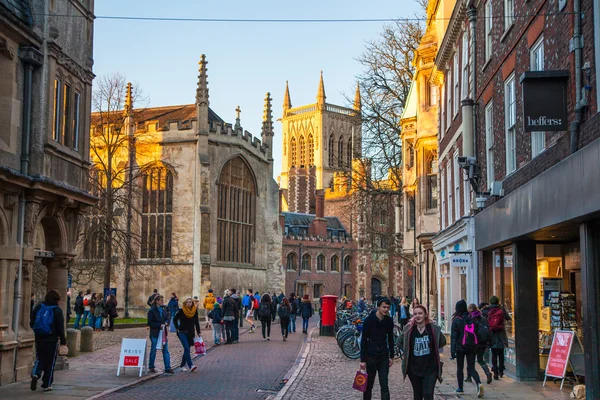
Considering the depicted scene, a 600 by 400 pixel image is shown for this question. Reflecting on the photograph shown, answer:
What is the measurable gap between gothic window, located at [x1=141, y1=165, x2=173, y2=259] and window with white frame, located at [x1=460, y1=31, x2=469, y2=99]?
93.5 ft

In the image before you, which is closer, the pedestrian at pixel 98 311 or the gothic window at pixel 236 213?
the pedestrian at pixel 98 311

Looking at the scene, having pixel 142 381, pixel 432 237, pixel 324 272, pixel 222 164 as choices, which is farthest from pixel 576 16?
pixel 324 272

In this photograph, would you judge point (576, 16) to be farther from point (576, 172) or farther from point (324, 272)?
point (324, 272)

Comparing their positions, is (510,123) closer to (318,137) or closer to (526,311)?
(526,311)

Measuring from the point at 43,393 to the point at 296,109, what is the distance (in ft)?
375

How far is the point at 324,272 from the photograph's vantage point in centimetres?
8025

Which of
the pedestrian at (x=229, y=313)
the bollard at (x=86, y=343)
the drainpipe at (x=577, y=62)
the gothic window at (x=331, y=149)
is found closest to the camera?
the drainpipe at (x=577, y=62)

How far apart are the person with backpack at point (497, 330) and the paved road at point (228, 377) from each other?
3.83 m

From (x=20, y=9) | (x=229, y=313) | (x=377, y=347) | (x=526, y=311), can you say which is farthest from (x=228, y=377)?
(x=229, y=313)

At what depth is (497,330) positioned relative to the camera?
540 inches

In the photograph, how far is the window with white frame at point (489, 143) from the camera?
16.5m

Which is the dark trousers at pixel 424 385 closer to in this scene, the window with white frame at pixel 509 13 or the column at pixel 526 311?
the column at pixel 526 311

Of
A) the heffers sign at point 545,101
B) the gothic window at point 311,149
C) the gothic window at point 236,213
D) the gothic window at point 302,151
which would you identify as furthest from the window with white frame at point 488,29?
the gothic window at point 302,151

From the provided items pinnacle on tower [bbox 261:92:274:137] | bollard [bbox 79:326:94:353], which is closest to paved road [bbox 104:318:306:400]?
bollard [bbox 79:326:94:353]
